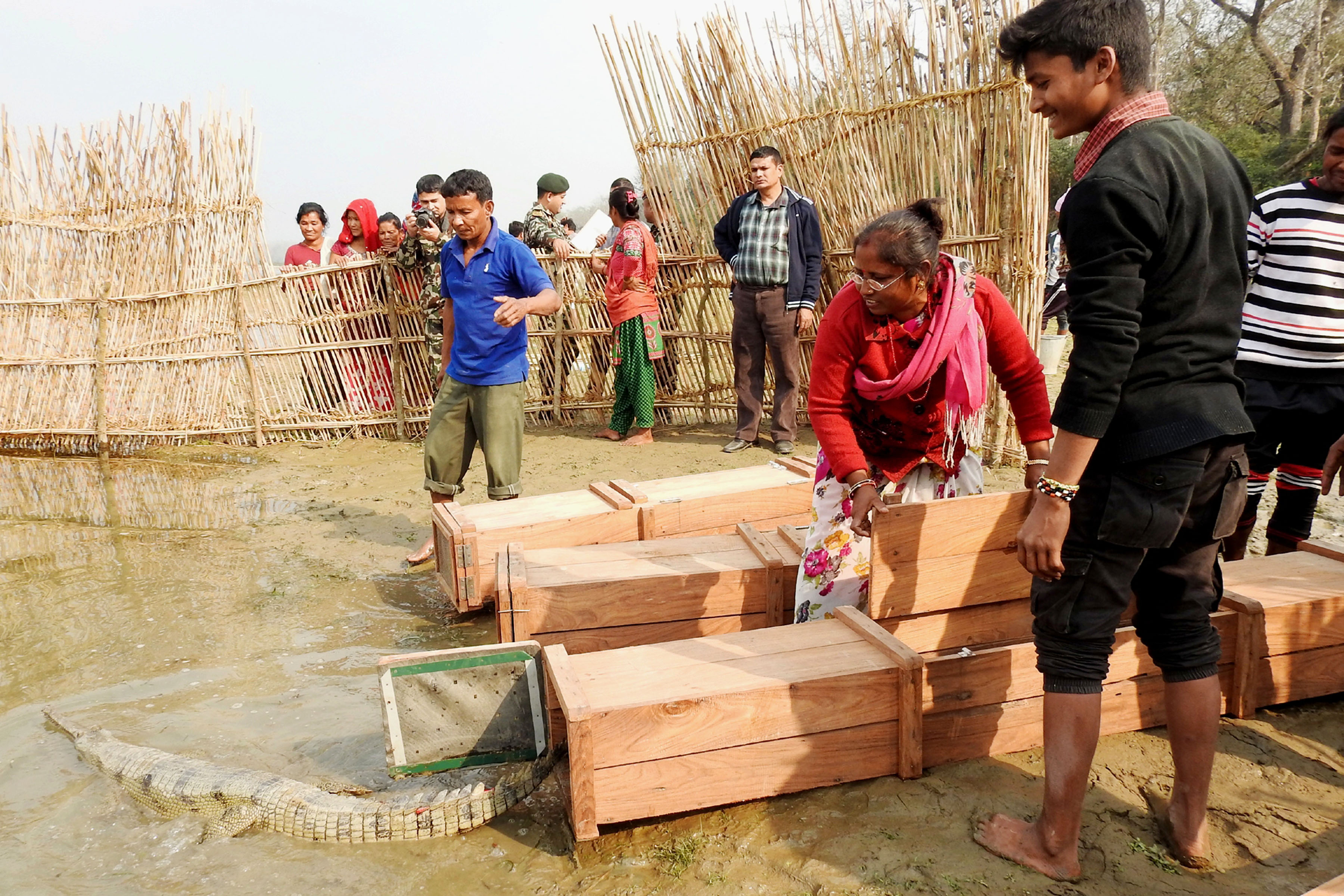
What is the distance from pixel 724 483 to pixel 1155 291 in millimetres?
2596

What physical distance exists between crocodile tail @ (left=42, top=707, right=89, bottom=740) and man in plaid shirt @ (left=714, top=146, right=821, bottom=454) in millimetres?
4797

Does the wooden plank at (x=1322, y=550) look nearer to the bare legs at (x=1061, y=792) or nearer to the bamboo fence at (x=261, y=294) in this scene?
the bare legs at (x=1061, y=792)

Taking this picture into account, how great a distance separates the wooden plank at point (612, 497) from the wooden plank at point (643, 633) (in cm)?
85

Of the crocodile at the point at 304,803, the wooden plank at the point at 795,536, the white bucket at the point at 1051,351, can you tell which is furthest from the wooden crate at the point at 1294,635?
the white bucket at the point at 1051,351

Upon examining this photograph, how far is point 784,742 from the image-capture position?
2.46m

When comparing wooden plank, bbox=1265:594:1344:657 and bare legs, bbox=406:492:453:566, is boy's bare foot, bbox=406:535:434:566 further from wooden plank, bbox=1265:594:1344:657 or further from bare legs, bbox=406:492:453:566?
wooden plank, bbox=1265:594:1344:657

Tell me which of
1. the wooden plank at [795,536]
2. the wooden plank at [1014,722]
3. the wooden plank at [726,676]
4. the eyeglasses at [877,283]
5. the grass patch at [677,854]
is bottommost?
the grass patch at [677,854]

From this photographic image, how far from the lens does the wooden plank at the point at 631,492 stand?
4.09m

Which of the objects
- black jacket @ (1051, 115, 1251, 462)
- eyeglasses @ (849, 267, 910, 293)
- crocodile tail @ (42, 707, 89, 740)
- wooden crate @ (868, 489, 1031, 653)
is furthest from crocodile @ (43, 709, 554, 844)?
black jacket @ (1051, 115, 1251, 462)

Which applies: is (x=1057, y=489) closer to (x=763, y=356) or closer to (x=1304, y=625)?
(x=1304, y=625)

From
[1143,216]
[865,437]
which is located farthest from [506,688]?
[1143,216]

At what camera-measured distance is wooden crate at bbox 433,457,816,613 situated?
154 inches

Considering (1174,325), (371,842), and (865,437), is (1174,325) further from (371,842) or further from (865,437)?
(371,842)

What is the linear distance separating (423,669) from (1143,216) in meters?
2.10
